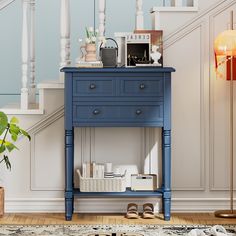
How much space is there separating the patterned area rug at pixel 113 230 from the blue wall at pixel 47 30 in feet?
6.82

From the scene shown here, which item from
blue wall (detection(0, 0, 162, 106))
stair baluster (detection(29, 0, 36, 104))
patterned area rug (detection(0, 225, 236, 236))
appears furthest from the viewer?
blue wall (detection(0, 0, 162, 106))

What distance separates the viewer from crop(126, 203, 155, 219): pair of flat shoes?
5566 millimetres

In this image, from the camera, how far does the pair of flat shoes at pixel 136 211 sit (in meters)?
5.57

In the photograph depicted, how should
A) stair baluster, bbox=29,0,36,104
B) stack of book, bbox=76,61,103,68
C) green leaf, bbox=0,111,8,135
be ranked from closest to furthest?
1. green leaf, bbox=0,111,8,135
2. stack of book, bbox=76,61,103,68
3. stair baluster, bbox=29,0,36,104

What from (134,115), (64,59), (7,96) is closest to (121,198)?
(134,115)

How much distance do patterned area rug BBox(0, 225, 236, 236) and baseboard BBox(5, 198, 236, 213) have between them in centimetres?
44

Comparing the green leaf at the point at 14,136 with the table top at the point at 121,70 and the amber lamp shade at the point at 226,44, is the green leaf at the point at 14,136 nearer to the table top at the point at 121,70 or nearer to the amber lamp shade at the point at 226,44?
the table top at the point at 121,70

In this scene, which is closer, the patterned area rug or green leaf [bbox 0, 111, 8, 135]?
the patterned area rug

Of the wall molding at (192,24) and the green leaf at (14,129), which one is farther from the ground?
the wall molding at (192,24)

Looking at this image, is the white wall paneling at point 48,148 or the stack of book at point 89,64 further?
the white wall paneling at point 48,148

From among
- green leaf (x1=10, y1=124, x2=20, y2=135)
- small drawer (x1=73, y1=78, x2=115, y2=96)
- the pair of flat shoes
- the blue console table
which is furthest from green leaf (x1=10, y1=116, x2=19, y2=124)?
the pair of flat shoes

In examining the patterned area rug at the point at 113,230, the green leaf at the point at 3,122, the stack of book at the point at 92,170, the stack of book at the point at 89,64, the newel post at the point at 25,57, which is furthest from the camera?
the newel post at the point at 25,57

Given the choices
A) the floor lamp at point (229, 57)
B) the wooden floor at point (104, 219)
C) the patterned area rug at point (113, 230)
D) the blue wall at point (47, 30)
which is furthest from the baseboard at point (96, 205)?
the blue wall at point (47, 30)

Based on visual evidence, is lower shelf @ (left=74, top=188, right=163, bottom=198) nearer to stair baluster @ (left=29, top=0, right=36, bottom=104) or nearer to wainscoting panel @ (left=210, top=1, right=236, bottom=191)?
wainscoting panel @ (left=210, top=1, right=236, bottom=191)
